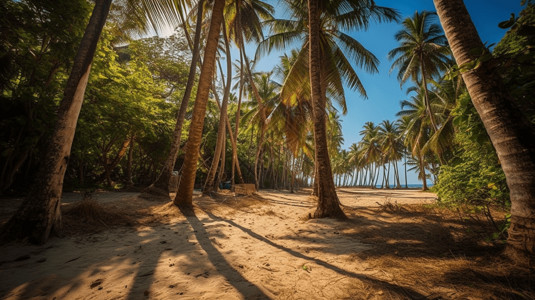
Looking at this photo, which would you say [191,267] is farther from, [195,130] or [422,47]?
[422,47]

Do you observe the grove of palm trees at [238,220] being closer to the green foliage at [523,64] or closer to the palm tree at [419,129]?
the green foliage at [523,64]

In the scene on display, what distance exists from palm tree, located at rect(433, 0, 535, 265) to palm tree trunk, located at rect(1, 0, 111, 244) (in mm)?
5609

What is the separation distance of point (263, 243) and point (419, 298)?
2.23 m

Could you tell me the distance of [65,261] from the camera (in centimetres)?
238

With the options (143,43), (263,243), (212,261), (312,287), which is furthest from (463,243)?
(143,43)

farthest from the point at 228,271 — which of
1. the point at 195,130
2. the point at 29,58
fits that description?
the point at 29,58

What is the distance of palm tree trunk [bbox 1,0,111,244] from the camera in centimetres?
295

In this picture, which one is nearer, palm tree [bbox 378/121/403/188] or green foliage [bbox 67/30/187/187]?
green foliage [bbox 67/30/187/187]

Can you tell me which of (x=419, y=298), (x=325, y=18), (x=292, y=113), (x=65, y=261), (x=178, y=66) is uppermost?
(x=178, y=66)

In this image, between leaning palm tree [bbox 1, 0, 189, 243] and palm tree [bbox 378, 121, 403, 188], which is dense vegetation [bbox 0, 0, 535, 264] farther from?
palm tree [bbox 378, 121, 403, 188]

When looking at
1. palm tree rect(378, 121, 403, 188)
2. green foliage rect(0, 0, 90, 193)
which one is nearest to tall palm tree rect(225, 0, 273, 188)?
green foliage rect(0, 0, 90, 193)

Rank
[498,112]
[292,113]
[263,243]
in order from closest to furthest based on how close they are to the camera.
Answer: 1. [498,112]
2. [263,243]
3. [292,113]

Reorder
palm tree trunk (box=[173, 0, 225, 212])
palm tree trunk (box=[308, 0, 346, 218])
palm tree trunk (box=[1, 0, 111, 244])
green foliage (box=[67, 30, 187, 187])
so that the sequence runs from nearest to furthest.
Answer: palm tree trunk (box=[1, 0, 111, 244]) < palm tree trunk (box=[308, 0, 346, 218]) < palm tree trunk (box=[173, 0, 225, 212]) < green foliage (box=[67, 30, 187, 187])

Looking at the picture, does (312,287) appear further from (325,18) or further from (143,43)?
(143,43)
